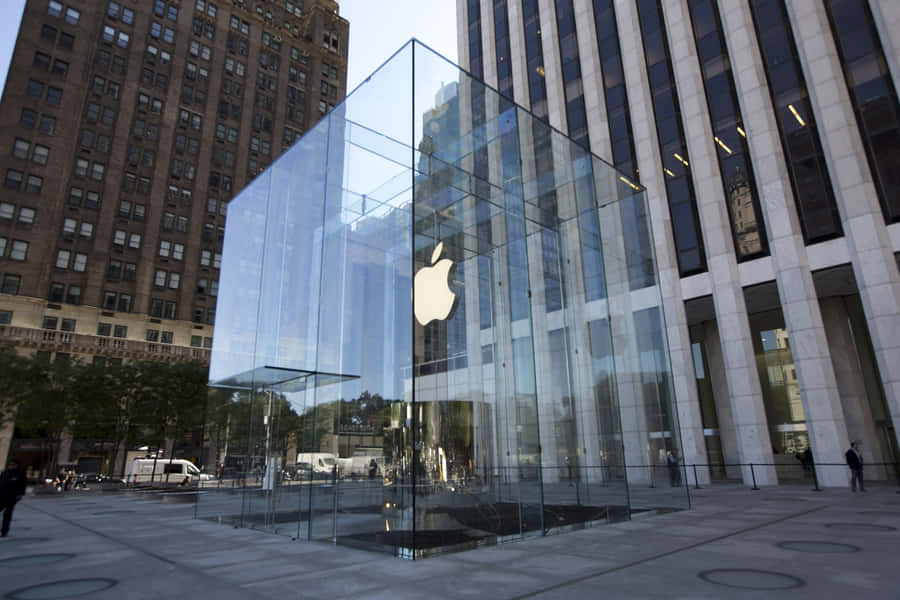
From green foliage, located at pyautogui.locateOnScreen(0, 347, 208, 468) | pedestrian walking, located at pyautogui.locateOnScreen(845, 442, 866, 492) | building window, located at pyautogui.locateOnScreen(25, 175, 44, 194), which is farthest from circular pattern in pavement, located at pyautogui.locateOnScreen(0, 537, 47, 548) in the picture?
building window, located at pyautogui.locateOnScreen(25, 175, 44, 194)

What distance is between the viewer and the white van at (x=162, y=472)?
3873cm

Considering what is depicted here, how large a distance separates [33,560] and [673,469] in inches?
580

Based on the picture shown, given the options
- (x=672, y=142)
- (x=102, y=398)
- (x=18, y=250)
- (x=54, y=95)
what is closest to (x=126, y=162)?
(x=54, y=95)

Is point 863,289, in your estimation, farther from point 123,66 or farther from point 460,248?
point 123,66

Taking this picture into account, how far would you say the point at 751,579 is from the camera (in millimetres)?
6352

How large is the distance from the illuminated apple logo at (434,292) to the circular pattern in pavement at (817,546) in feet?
23.1

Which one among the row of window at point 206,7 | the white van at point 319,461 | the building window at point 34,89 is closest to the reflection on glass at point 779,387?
the white van at point 319,461

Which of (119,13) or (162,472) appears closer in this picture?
(162,472)

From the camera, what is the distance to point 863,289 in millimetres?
22125

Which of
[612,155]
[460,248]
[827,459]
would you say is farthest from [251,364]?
[612,155]

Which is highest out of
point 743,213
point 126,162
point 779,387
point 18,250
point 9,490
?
point 126,162

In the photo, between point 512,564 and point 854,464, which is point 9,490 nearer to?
point 512,564

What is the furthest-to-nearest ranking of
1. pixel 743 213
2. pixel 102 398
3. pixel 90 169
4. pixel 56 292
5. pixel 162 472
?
1. pixel 90 169
2. pixel 56 292
3. pixel 162 472
4. pixel 102 398
5. pixel 743 213

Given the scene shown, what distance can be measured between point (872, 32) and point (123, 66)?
71.8 meters
